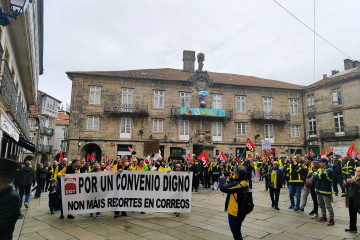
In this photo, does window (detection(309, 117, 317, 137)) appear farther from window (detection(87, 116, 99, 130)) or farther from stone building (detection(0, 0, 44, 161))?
stone building (detection(0, 0, 44, 161))

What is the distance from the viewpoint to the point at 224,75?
115 feet

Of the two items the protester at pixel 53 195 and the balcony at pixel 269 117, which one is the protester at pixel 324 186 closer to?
the protester at pixel 53 195

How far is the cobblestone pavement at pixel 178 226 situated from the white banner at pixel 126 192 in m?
0.33

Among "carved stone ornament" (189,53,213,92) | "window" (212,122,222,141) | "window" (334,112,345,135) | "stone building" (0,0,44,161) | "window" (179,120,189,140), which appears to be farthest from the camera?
"carved stone ornament" (189,53,213,92)

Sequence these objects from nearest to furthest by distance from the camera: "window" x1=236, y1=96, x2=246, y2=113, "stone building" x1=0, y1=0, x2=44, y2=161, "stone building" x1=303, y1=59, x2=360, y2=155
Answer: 1. "stone building" x1=0, y1=0, x2=44, y2=161
2. "stone building" x1=303, y1=59, x2=360, y2=155
3. "window" x1=236, y1=96, x2=246, y2=113

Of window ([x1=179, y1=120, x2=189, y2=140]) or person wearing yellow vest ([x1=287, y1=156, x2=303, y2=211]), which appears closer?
person wearing yellow vest ([x1=287, y1=156, x2=303, y2=211])

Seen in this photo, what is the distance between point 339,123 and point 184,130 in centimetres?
1936

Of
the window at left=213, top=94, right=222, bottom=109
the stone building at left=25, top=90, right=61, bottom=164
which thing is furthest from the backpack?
the stone building at left=25, top=90, right=61, bottom=164

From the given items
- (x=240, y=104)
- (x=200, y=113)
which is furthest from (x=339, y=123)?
(x=200, y=113)

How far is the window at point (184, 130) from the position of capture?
28.4 m

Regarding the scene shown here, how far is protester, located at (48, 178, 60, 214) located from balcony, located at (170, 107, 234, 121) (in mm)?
21152

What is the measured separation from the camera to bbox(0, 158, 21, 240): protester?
2182 millimetres

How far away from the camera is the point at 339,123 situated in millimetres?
29016

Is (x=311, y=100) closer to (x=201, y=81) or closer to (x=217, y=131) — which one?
(x=217, y=131)
